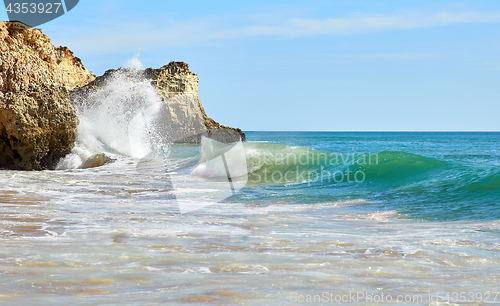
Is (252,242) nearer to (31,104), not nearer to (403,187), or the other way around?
(403,187)

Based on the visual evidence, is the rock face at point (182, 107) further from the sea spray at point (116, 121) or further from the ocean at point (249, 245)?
the ocean at point (249, 245)

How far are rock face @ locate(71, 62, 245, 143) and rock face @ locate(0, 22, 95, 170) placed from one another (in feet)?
74.5

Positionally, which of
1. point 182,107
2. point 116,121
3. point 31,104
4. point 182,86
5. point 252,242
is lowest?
point 252,242

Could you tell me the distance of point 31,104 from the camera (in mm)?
10469

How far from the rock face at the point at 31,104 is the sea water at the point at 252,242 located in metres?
1.53

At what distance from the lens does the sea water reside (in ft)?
8.64

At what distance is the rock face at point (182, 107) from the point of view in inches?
1430

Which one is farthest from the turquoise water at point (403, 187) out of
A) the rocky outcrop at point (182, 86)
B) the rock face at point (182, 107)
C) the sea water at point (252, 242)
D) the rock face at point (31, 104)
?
the rocky outcrop at point (182, 86)

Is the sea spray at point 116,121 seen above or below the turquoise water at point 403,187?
above

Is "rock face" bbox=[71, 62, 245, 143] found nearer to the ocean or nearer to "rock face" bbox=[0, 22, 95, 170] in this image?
"rock face" bbox=[0, 22, 95, 170]

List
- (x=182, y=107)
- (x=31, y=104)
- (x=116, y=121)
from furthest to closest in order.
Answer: (x=182, y=107)
(x=116, y=121)
(x=31, y=104)

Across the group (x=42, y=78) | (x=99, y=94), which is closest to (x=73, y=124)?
(x=42, y=78)

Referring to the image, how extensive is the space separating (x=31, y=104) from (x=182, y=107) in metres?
27.5

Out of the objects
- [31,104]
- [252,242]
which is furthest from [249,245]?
[31,104]
